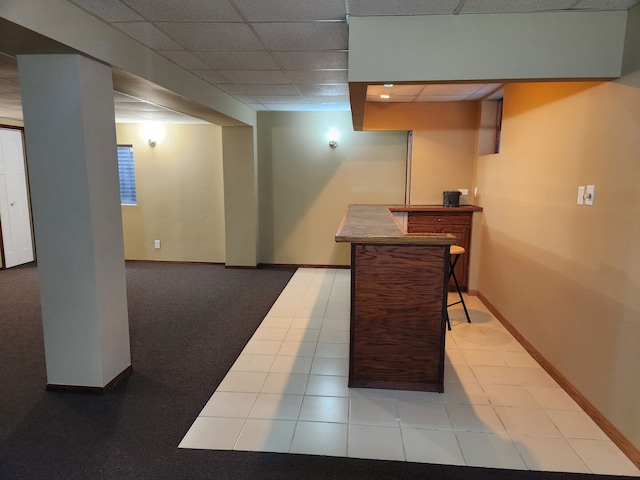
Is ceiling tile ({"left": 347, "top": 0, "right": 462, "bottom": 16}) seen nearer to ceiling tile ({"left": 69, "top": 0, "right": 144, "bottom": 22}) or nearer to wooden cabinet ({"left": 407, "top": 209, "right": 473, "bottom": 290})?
ceiling tile ({"left": 69, "top": 0, "right": 144, "bottom": 22})

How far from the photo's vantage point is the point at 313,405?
2.56 m

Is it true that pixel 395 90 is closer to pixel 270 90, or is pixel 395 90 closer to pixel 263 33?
pixel 270 90

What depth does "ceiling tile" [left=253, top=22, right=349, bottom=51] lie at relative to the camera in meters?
2.50

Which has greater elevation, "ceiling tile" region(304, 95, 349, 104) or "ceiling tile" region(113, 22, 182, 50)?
"ceiling tile" region(304, 95, 349, 104)

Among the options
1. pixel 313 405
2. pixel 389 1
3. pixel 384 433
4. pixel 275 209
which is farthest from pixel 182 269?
pixel 389 1

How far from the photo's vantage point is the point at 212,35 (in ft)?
8.81

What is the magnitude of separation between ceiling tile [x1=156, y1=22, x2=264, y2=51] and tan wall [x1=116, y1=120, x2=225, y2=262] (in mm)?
3405

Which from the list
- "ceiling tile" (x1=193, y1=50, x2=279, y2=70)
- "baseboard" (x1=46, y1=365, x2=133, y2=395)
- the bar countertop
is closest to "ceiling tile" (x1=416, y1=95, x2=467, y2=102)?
"ceiling tile" (x1=193, y1=50, x2=279, y2=70)

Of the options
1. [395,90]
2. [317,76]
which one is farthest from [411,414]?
[395,90]

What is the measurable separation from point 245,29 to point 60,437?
2624 millimetres

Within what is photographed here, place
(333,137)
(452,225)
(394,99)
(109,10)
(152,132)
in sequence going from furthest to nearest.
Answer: (152,132), (333,137), (394,99), (452,225), (109,10)

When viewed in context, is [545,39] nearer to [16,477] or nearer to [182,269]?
[16,477]

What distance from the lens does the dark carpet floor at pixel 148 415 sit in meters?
2.00

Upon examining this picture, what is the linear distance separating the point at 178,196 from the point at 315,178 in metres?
2.19
